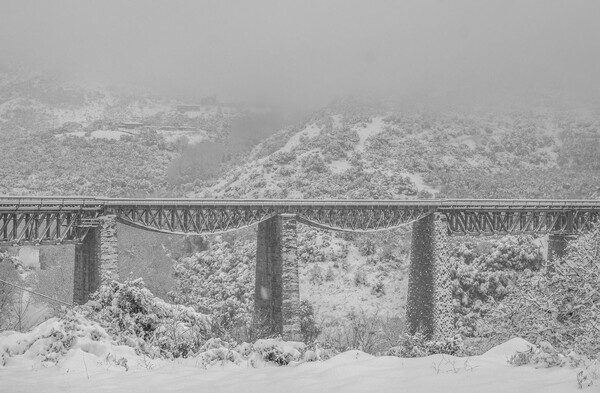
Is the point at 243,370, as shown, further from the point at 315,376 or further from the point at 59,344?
the point at 59,344

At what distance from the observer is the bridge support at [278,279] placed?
3042 centimetres

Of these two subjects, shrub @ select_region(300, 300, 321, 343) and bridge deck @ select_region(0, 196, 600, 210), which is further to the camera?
shrub @ select_region(300, 300, 321, 343)

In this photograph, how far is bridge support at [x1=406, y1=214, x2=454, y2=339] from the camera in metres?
34.7

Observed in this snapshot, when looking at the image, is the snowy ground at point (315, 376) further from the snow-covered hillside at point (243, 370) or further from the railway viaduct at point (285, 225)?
the railway viaduct at point (285, 225)

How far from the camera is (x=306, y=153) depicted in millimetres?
73125

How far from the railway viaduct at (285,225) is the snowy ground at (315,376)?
60.6 ft

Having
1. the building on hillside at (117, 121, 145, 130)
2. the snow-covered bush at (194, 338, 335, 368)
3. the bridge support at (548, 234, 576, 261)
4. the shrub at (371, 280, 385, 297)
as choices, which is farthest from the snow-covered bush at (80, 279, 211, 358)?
the building on hillside at (117, 121, 145, 130)

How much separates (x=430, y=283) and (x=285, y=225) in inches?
404

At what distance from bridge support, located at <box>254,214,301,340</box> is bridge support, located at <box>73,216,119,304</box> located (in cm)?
848

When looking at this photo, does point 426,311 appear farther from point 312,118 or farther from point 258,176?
point 312,118

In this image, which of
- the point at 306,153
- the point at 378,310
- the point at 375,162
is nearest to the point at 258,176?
the point at 306,153

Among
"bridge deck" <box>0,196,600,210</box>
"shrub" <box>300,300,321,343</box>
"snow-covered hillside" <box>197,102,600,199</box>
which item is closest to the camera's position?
"bridge deck" <box>0,196,600,210</box>

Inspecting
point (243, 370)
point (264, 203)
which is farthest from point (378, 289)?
point (243, 370)

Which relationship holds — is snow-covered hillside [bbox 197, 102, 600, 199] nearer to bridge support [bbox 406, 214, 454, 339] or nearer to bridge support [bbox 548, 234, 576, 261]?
bridge support [bbox 548, 234, 576, 261]
